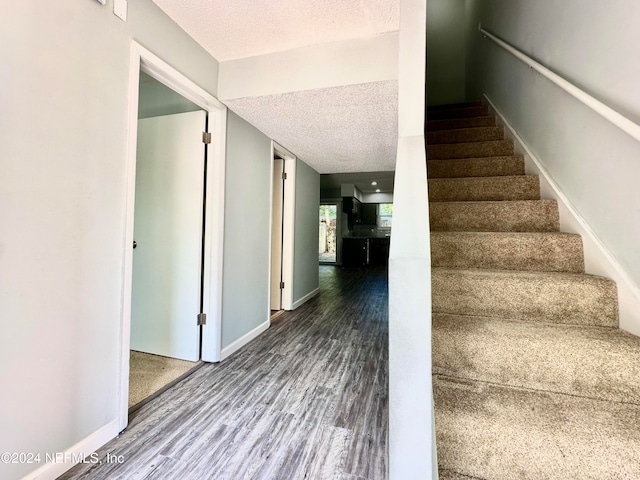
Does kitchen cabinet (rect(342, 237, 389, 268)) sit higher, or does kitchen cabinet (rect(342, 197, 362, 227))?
kitchen cabinet (rect(342, 197, 362, 227))

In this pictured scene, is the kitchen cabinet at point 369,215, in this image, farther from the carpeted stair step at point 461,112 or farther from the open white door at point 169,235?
the open white door at point 169,235

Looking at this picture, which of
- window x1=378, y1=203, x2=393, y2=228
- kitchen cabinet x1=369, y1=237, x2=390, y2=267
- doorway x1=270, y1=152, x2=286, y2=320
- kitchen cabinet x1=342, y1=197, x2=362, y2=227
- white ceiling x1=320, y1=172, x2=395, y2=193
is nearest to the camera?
doorway x1=270, y1=152, x2=286, y2=320

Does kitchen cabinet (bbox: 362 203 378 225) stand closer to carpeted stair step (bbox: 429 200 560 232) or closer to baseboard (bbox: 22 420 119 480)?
carpeted stair step (bbox: 429 200 560 232)

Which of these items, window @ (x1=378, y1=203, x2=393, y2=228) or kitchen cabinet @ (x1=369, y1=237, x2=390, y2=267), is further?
window @ (x1=378, y1=203, x2=393, y2=228)

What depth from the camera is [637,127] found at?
0.98 m

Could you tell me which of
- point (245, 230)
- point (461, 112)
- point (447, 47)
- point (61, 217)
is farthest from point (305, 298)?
point (447, 47)

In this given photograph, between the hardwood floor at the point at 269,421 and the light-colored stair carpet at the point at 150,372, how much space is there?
110 mm

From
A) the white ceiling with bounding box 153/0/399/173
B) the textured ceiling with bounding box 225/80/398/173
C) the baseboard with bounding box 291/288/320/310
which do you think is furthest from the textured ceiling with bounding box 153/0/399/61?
the baseboard with bounding box 291/288/320/310

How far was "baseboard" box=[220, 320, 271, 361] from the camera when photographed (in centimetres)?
231

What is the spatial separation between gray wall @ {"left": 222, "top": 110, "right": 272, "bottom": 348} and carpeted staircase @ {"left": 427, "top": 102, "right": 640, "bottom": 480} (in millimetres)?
1671

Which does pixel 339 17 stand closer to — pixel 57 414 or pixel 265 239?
pixel 265 239

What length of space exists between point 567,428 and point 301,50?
2398 millimetres

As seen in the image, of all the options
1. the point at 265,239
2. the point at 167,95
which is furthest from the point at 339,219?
the point at 167,95

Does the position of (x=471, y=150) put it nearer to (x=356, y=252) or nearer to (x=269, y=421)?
(x=269, y=421)
